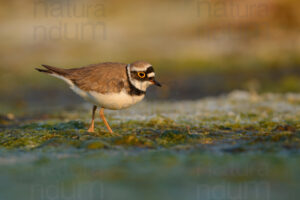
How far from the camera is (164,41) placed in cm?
1584

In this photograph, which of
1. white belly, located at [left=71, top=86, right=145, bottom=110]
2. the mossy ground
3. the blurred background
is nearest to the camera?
the mossy ground

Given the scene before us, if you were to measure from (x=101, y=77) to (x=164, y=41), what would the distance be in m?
9.24

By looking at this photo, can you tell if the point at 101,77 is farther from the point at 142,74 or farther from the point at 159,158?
the point at 159,158

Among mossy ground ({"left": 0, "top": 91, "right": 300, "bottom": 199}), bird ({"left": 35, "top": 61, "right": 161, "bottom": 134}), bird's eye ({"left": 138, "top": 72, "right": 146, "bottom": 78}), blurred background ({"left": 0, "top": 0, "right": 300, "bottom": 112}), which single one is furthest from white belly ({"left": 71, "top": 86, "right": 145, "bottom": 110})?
blurred background ({"left": 0, "top": 0, "right": 300, "bottom": 112})

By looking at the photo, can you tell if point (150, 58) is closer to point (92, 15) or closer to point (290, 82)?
point (92, 15)

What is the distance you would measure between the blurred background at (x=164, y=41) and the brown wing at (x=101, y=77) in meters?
5.81

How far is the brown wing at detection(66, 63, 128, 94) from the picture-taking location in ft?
22.2

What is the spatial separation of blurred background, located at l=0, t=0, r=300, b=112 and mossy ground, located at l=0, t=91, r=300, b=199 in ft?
16.8

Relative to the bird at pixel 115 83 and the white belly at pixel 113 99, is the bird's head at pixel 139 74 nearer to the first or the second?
the bird at pixel 115 83

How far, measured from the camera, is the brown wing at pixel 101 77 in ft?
22.2

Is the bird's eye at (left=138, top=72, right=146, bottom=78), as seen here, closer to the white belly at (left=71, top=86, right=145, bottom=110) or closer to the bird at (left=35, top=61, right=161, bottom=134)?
the bird at (left=35, top=61, right=161, bottom=134)

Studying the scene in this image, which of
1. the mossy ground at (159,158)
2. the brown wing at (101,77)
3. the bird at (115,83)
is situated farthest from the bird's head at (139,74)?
the mossy ground at (159,158)

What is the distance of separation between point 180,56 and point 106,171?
415 inches

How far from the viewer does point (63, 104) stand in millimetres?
11945
